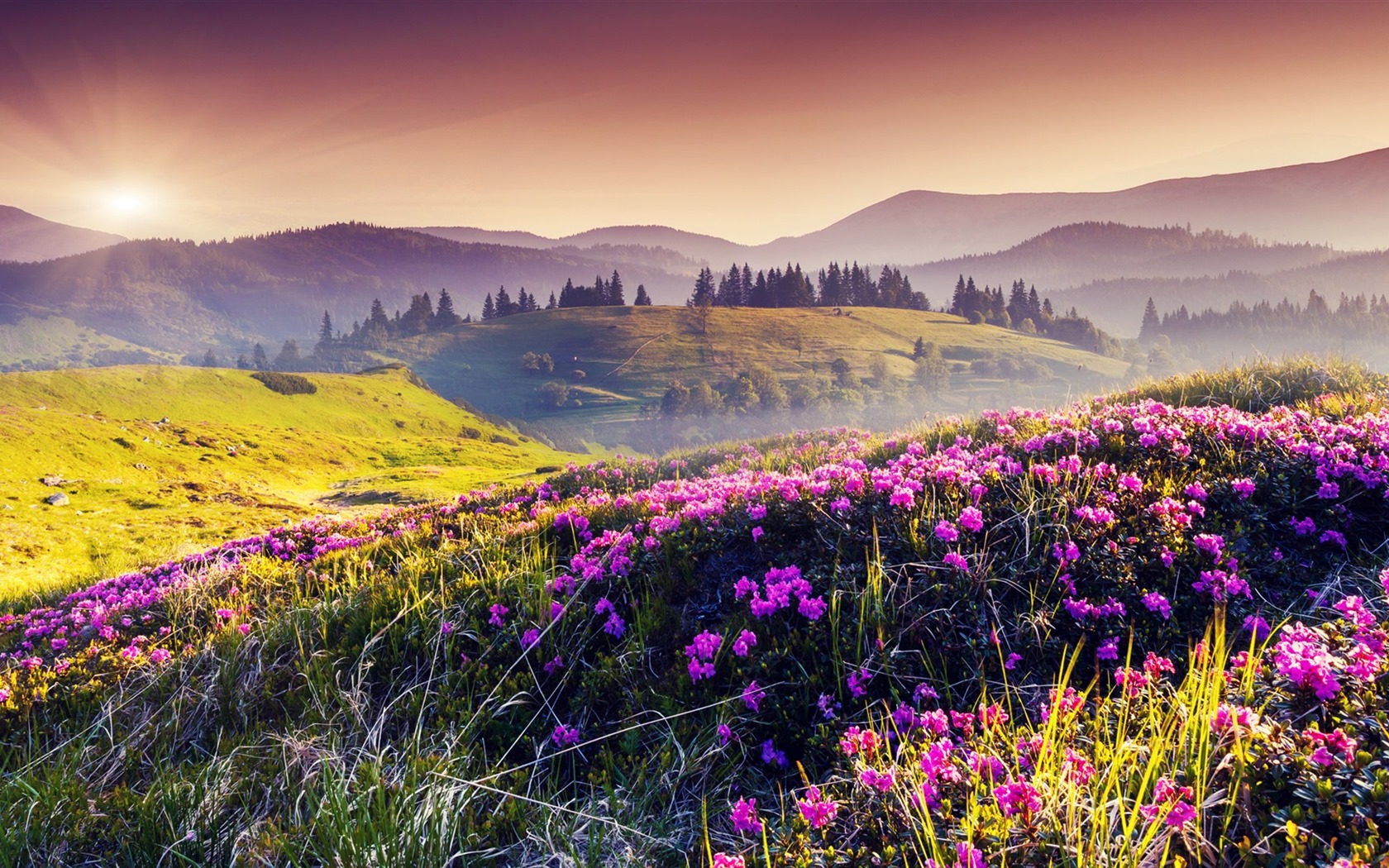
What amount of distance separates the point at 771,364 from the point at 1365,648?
142 metres

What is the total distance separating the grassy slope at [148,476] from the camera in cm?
1269

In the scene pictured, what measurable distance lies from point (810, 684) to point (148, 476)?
25.0m

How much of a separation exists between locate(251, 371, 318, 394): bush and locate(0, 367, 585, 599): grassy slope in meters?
15.9

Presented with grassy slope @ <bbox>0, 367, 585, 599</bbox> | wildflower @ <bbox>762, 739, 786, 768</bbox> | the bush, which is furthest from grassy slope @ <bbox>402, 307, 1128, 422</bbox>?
wildflower @ <bbox>762, 739, 786, 768</bbox>

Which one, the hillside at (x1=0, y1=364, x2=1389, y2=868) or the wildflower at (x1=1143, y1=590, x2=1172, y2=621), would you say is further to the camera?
the wildflower at (x1=1143, y1=590, x2=1172, y2=621)

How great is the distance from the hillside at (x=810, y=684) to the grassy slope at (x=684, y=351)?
132172 mm

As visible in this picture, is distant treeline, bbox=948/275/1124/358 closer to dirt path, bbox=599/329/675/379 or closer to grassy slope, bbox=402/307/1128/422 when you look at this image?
grassy slope, bbox=402/307/1128/422

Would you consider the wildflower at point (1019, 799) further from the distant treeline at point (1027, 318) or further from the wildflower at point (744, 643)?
the distant treeline at point (1027, 318)

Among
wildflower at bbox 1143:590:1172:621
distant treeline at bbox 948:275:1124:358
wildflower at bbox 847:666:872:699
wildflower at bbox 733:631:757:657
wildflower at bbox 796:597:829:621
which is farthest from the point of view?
distant treeline at bbox 948:275:1124:358

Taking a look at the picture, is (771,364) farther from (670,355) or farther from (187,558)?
(187,558)

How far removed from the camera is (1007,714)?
10.7 feet

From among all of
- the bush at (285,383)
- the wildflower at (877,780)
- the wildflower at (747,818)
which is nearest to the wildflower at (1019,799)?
the wildflower at (877,780)

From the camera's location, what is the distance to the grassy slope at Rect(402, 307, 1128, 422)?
5669 inches

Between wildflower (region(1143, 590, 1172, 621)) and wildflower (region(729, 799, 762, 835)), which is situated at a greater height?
wildflower (region(1143, 590, 1172, 621))
